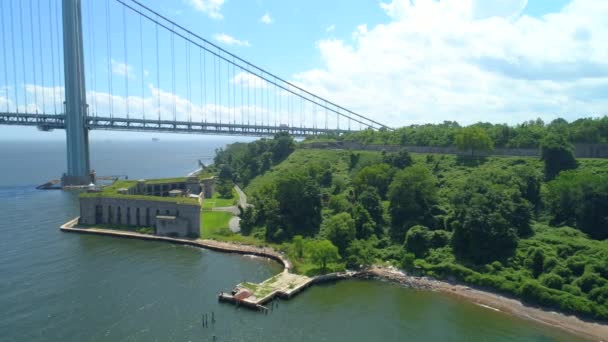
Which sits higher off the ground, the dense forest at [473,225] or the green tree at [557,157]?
the green tree at [557,157]

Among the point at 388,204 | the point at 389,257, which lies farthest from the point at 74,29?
the point at 389,257

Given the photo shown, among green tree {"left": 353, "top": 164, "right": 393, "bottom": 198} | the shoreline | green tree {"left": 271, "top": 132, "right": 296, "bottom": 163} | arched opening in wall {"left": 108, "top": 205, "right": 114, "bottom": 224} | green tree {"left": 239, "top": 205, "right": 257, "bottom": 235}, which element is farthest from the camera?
green tree {"left": 271, "top": 132, "right": 296, "bottom": 163}

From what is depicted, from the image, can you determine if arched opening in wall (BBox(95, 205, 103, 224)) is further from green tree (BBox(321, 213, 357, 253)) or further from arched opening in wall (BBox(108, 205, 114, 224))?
green tree (BBox(321, 213, 357, 253))

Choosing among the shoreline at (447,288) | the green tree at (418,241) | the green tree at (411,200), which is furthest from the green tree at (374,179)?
the shoreline at (447,288)

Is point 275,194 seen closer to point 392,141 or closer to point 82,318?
point 82,318

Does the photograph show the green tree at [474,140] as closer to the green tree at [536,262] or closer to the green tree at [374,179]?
the green tree at [374,179]

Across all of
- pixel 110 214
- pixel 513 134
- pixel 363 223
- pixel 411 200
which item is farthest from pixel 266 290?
pixel 513 134

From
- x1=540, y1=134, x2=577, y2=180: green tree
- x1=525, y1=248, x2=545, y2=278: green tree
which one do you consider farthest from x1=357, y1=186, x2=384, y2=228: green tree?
x1=540, y1=134, x2=577, y2=180: green tree
